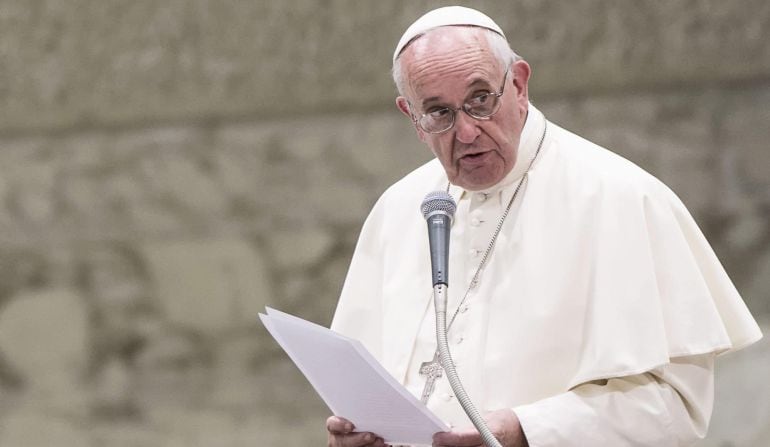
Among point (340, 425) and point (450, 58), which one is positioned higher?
point (450, 58)

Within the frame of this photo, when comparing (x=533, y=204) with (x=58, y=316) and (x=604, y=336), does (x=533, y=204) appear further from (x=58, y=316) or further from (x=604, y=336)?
(x=58, y=316)

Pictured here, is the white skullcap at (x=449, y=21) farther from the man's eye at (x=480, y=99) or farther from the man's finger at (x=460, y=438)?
the man's finger at (x=460, y=438)

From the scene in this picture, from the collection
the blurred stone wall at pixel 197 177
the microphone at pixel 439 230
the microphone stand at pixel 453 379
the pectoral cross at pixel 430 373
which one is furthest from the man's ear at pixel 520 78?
the blurred stone wall at pixel 197 177

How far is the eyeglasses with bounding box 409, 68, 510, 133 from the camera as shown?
2588 mm

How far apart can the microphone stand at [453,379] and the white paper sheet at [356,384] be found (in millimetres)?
162

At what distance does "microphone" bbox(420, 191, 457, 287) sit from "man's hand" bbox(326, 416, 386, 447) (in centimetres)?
41

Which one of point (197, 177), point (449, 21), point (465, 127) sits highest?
point (197, 177)

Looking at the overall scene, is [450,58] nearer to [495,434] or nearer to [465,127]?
[465,127]

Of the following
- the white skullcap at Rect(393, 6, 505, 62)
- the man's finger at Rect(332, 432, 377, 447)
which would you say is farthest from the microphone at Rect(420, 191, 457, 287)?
the white skullcap at Rect(393, 6, 505, 62)

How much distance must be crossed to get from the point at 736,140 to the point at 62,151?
8.95 feet

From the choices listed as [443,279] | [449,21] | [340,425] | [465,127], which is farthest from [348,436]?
[449,21]

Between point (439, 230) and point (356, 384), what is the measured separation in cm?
34

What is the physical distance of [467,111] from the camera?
258 cm

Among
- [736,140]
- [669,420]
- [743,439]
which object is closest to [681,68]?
[736,140]
